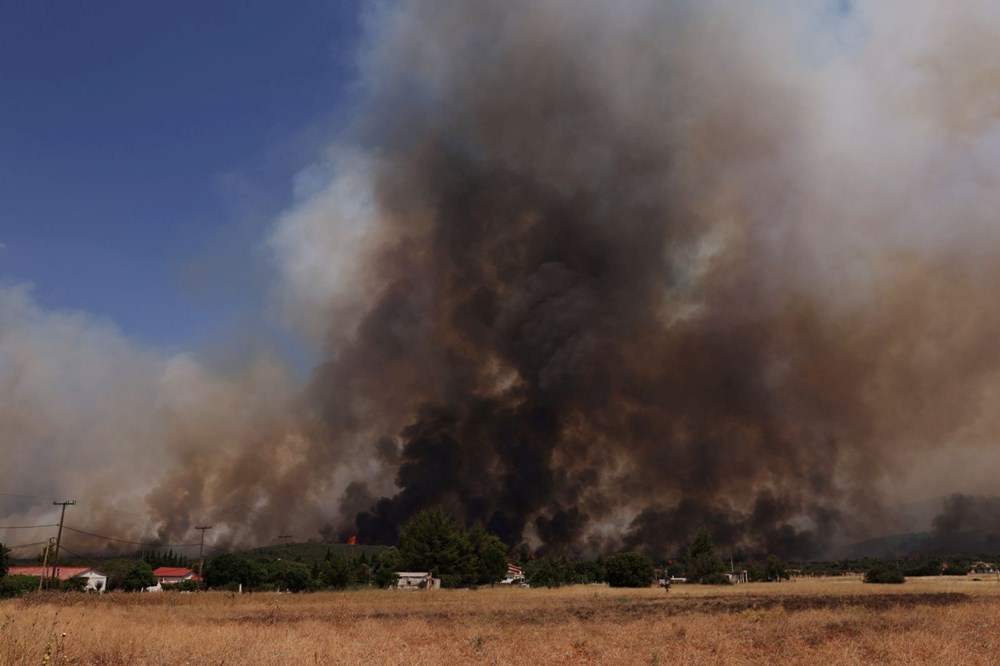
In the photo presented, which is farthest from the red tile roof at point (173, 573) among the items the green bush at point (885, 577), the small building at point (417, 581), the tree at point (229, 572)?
the green bush at point (885, 577)

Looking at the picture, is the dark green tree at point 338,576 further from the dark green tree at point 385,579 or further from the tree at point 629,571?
the tree at point 629,571

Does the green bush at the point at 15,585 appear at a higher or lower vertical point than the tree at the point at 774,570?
higher

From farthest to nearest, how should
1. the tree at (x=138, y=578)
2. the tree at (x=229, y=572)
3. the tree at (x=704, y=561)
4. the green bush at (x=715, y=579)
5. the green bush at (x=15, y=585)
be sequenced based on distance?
the tree at (x=704, y=561)
the green bush at (x=715, y=579)
the tree at (x=138, y=578)
the tree at (x=229, y=572)
the green bush at (x=15, y=585)

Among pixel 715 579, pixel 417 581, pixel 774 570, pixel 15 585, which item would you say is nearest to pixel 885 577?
pixel 715 579

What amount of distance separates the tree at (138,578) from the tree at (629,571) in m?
72.4

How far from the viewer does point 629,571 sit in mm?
93938

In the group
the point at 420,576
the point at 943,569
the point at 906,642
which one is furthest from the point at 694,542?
the point at 906,642

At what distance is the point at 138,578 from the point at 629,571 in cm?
7650

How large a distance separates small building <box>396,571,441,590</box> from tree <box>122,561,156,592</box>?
134ft

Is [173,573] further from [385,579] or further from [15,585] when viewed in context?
[385,579]

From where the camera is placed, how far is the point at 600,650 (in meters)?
21.3

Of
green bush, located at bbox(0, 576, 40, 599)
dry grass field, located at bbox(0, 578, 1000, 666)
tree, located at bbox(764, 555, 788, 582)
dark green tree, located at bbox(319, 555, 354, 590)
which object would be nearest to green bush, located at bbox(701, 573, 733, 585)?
Result: tree, located at bbox(764, 555, 788, 582)

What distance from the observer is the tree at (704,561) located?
109638 mm

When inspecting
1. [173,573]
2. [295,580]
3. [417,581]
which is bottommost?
[417,581]
